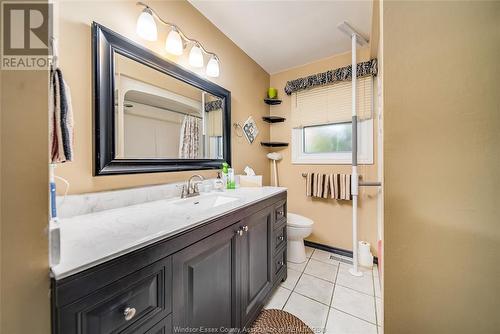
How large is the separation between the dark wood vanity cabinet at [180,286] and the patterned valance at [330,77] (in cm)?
161

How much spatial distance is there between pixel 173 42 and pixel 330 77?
1639mm

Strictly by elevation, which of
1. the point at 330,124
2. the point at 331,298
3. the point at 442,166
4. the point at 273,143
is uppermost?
the point at 330,124

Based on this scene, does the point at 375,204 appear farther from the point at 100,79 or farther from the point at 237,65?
the point at 100,79

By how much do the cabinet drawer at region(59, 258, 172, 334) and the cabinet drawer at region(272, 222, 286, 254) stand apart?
3.07 ft

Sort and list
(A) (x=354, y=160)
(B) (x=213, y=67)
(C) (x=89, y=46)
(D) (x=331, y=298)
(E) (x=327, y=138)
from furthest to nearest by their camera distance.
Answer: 1. (E) (x=327, y=138)
2. (A) (x=354, y=160)
3. (B) (x=213, y=67)
4. (D) (x=331, y=298)
5. (C) (x=89, y=46)

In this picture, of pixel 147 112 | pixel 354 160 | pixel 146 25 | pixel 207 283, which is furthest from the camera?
pixel 354 160

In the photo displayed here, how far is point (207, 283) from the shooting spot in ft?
2.74

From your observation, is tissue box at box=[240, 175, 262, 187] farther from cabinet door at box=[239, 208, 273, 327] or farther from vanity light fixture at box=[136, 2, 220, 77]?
vanity light fixture at box=[136, 2, 220, 77]

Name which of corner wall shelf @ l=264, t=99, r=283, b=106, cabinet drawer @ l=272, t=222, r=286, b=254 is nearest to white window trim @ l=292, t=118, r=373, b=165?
corner wall shelf @ l=264, t=99, r=283, b=106

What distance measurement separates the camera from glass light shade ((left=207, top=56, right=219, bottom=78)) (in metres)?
1.57

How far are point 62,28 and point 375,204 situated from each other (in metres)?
2.63

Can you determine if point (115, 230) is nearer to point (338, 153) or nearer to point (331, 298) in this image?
point (331, 298)

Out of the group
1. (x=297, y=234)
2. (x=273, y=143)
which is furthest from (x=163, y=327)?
(x=273, y=143)

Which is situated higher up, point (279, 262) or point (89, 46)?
point (89, 46)
